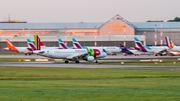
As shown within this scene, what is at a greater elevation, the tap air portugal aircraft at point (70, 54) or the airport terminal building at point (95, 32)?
the airport terminal building at point (95, 32)

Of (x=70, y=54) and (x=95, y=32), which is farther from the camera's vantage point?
(x=95, y=32)

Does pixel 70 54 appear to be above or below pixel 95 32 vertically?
below

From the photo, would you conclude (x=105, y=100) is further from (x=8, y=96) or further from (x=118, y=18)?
(x=118, y=18)

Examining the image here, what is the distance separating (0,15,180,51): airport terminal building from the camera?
5714 inches

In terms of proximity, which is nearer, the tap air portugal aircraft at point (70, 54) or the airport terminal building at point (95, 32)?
the tap air portugal aircraft at point (70, 54)

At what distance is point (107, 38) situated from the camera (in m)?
146

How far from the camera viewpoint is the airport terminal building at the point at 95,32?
476ft

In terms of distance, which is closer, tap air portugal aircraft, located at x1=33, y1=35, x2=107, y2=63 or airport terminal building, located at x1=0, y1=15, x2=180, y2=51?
tap air portugal aircraft, located at x1=33, y1=35, x2=107, y2=63

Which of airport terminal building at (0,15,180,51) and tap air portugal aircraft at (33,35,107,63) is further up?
airport terminal building at (0,15,180,51)

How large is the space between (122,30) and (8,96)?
134 metres

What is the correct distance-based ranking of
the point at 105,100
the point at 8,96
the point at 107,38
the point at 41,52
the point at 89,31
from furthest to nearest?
1. the point at 89,31
2. the point at 107,38
3. the point at 41,52
4. the point at 8,96
5. the point at 105,100

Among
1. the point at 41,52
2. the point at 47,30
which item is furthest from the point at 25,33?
the point at 41,52

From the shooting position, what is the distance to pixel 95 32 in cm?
15450

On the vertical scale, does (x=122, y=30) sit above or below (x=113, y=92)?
above
